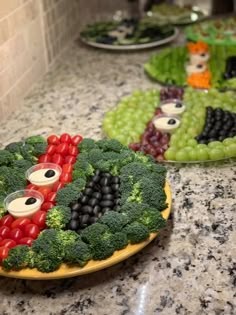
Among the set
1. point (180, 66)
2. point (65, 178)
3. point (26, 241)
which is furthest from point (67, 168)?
point (180, 66)

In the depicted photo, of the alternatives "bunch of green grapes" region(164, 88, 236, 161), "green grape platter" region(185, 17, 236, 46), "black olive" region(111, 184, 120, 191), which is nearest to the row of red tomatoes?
"black olive" region(111, 184, 120, 191)

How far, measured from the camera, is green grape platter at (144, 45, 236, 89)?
160 centimetres

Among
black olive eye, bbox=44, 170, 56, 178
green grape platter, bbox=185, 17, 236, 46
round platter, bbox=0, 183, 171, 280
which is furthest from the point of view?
green grape platter, bbox=185, 17, 236, 46

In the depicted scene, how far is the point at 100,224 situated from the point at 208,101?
0.71 metres

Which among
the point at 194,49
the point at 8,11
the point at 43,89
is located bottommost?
the point at 43,89

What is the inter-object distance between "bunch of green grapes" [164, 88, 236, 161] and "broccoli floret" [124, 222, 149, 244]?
34 centimetres

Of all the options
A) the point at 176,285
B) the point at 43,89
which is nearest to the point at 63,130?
the point at 43,89

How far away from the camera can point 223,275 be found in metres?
0.84

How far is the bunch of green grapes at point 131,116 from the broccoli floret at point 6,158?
0.29m

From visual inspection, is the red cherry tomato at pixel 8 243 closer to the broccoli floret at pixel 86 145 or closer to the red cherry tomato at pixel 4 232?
the red cherry tomato at pixel 4 232

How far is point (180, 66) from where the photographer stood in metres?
1.73

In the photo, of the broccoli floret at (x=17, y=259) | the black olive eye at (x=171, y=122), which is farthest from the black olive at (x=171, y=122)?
the broccoli floret at (x=17, y=259)

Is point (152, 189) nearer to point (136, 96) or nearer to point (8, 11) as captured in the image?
point (136, 96)

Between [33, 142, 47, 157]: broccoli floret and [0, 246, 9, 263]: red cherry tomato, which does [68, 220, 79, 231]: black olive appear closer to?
[0, 246, 9, 263]: red cherry tomato
